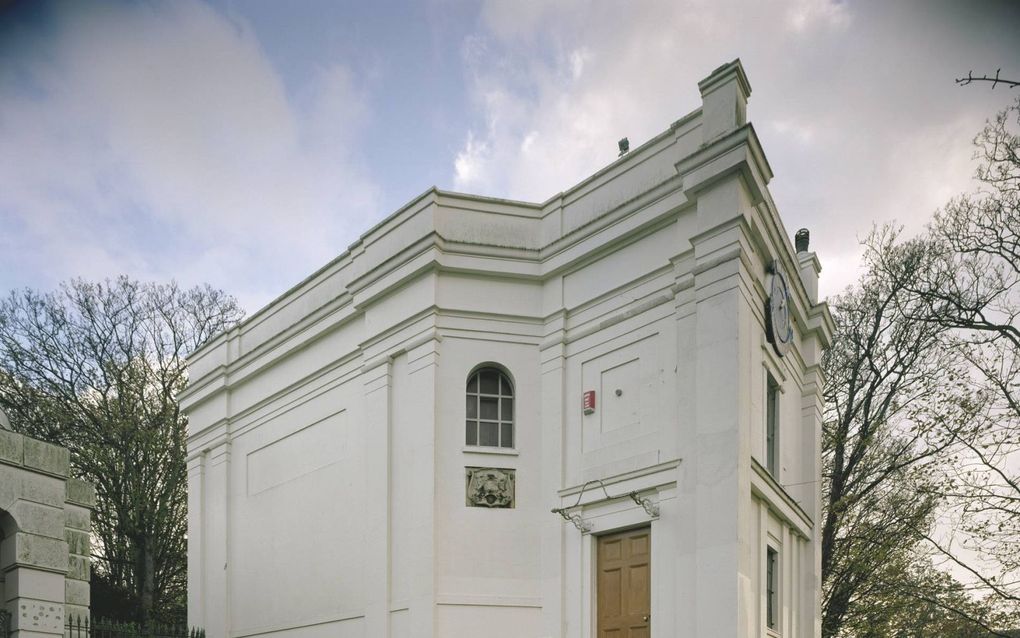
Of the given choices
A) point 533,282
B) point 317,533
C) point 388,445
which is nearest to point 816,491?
point 533,282

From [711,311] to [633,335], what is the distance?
1757 mm

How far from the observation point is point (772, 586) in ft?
53.2

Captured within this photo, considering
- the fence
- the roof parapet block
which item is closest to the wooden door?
the roof parapet block

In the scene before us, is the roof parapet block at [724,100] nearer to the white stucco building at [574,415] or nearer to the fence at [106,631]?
the white stucco building at [574,415]

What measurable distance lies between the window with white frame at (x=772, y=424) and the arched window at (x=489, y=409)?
14.1 ft

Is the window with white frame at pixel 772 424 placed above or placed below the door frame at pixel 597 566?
Answer: above

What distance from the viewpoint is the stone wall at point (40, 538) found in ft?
44.5

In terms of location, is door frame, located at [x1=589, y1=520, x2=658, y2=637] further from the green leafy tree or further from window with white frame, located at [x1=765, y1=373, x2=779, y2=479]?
the green leafy tree

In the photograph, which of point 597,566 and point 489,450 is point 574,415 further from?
point 597,566

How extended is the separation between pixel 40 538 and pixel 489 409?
23.8 ft

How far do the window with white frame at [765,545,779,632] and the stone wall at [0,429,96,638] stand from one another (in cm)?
1028

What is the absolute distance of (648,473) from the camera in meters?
14.9

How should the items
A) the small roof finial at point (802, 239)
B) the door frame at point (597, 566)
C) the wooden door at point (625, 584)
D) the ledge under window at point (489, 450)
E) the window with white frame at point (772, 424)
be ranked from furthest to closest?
the small roof finial at point (802, 239), the ledge under window at point (489, 450), the window with white frame at point (772, 424), the wooden door at point (625, 584), the door frame at point (597, 566)

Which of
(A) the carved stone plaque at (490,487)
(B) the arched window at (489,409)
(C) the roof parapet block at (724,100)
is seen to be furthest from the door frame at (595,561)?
(C) the roof parapet block at (724,100)
